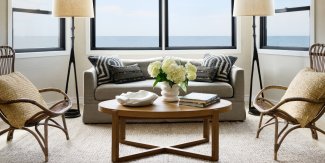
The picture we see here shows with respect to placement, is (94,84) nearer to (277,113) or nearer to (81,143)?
(81,143)

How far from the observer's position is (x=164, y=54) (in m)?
5.95

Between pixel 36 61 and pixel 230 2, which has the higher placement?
pixel 230 2

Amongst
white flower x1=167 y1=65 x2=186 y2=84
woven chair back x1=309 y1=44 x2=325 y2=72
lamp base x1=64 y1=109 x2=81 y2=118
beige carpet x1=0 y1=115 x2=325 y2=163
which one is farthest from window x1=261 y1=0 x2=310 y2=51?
lamp base x1=64 y1=109 x2=81 y2=118

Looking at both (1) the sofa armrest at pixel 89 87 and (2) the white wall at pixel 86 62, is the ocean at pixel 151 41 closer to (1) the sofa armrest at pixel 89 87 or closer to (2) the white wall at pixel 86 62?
(2) the white wall at pixel 86 62

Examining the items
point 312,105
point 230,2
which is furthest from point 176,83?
point 230,2

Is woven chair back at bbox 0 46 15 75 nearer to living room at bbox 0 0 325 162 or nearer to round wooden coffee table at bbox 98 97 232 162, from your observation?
living room at bbox 0 0 325 162

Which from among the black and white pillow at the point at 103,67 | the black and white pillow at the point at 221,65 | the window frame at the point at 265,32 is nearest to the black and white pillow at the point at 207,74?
the black and white pillow at the point at 221,65

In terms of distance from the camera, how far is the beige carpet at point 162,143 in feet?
10.9

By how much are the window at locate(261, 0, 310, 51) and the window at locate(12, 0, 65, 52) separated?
10.2 feet

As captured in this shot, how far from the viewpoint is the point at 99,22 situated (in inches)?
236

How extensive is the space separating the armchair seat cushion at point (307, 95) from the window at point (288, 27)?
66.1 inches

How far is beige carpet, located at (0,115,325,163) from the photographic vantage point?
10.9 feet

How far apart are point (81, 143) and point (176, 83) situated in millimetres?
1140

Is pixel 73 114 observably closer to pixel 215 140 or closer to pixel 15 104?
pixel 15 104
